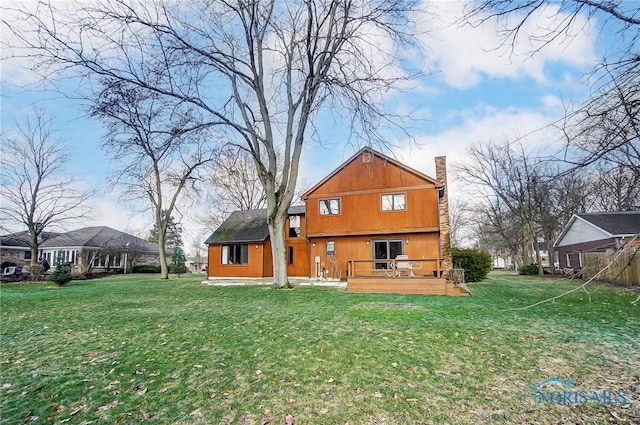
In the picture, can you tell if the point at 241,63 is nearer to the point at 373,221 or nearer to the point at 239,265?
the point at 373,221

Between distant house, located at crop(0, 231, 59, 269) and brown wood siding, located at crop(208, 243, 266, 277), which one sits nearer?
brown wood siding, located at crop(208, 243, 266, 277)

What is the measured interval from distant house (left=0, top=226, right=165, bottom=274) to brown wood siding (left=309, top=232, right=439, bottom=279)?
72.1 feet

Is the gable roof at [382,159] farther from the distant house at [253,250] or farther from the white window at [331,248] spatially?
the distant house at [253,250]

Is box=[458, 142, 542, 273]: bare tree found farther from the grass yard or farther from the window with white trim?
the grass yard

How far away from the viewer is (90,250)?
31.1m

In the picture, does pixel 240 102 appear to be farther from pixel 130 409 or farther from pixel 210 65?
pixel 130 409

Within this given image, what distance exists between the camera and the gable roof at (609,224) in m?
20.0

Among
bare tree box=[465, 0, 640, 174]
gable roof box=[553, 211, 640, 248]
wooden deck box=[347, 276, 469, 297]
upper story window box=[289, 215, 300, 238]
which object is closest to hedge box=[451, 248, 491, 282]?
wooden deck box=[347, 276, 469, 297]

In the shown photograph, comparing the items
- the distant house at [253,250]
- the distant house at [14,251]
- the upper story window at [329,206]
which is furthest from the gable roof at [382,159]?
the distant house at [14,251]

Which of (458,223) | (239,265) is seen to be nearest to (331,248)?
(239,265)

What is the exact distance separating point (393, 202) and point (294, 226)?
706 centimetres

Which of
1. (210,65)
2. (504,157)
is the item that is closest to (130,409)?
(210,65)

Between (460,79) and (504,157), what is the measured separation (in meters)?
27.0

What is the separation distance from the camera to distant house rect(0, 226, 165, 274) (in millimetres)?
29211
